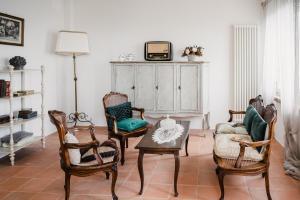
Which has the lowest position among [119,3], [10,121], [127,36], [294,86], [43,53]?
[10,121]

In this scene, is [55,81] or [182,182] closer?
[182,182]

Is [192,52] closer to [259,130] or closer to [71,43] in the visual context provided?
[71,43]

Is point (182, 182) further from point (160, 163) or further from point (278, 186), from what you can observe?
point (278, 186)

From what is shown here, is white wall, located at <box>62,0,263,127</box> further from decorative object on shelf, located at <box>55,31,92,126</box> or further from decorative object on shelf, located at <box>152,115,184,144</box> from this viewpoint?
decorative object on shelf, located at <box>152,115,184,144</box>

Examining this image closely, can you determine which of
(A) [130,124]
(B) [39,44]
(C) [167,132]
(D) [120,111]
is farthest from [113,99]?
(B) [39,44]

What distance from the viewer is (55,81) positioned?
6.70m

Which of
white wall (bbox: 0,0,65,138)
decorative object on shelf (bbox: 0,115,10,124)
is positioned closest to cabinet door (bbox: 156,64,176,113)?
white wall (bbox: 0,0,65,138)

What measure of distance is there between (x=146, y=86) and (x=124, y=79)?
477 mm

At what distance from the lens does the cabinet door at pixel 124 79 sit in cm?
639

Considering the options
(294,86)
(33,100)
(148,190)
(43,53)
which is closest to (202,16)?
(294,86)

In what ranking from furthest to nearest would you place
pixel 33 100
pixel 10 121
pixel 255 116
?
1. pixel 33 100
2. pixel 10 121
3. pixel 255 116

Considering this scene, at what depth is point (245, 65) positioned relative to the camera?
647cm

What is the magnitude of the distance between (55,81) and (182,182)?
4.01 metres

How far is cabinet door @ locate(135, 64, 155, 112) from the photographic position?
6352 mm
